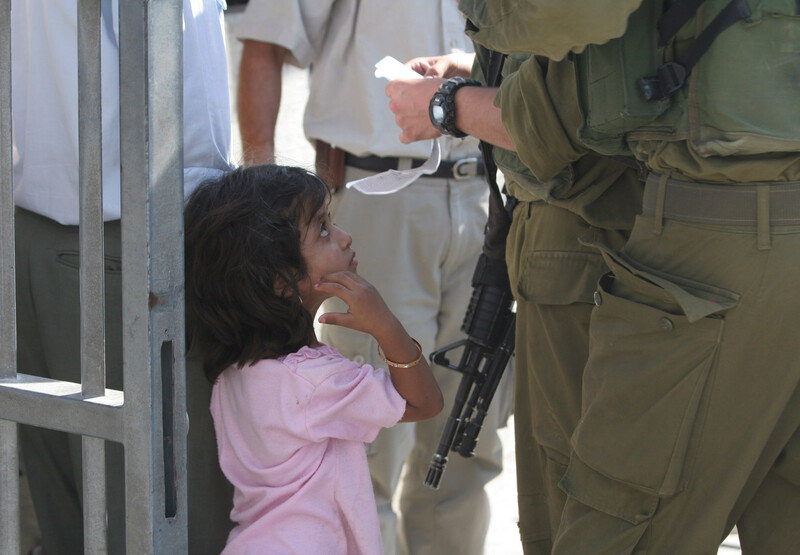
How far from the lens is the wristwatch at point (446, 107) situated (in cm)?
177

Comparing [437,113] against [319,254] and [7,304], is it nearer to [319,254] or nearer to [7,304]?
[319,254]

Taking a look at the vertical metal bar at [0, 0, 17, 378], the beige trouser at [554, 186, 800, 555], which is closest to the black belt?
the beige trouser at [554, 186, 800, 555]

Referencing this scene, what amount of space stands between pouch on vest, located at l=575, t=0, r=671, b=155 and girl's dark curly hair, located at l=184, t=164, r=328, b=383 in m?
0.60

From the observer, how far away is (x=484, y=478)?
115 inches

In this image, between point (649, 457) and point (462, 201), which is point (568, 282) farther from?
point (462, 201)

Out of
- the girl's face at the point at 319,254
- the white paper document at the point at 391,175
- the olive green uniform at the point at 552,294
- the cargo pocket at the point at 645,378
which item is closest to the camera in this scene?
the cargo pocket at the point at 645,378

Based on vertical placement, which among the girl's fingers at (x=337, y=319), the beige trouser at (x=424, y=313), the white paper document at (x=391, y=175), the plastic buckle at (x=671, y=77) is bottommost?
the beige trouser at (x=424, y=313)

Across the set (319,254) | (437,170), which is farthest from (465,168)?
(319,254)

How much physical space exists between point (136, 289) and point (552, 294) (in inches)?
35.9

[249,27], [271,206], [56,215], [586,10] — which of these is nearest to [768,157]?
[586,10]

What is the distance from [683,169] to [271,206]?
2.40ft

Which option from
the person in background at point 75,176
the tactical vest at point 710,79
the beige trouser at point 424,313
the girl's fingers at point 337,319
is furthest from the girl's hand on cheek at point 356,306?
the beige trouser at point 424,313

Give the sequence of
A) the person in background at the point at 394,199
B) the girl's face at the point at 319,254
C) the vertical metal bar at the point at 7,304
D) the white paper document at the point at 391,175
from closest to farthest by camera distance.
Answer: the vertical metal bar at the point at 7,304, the girl's face at the point at 319,254, the white paper document at the point at 391,175, the person in background at the point at 394,199

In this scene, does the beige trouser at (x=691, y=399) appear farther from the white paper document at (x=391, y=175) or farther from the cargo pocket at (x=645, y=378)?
the white paper document at (x=391, y=175)
